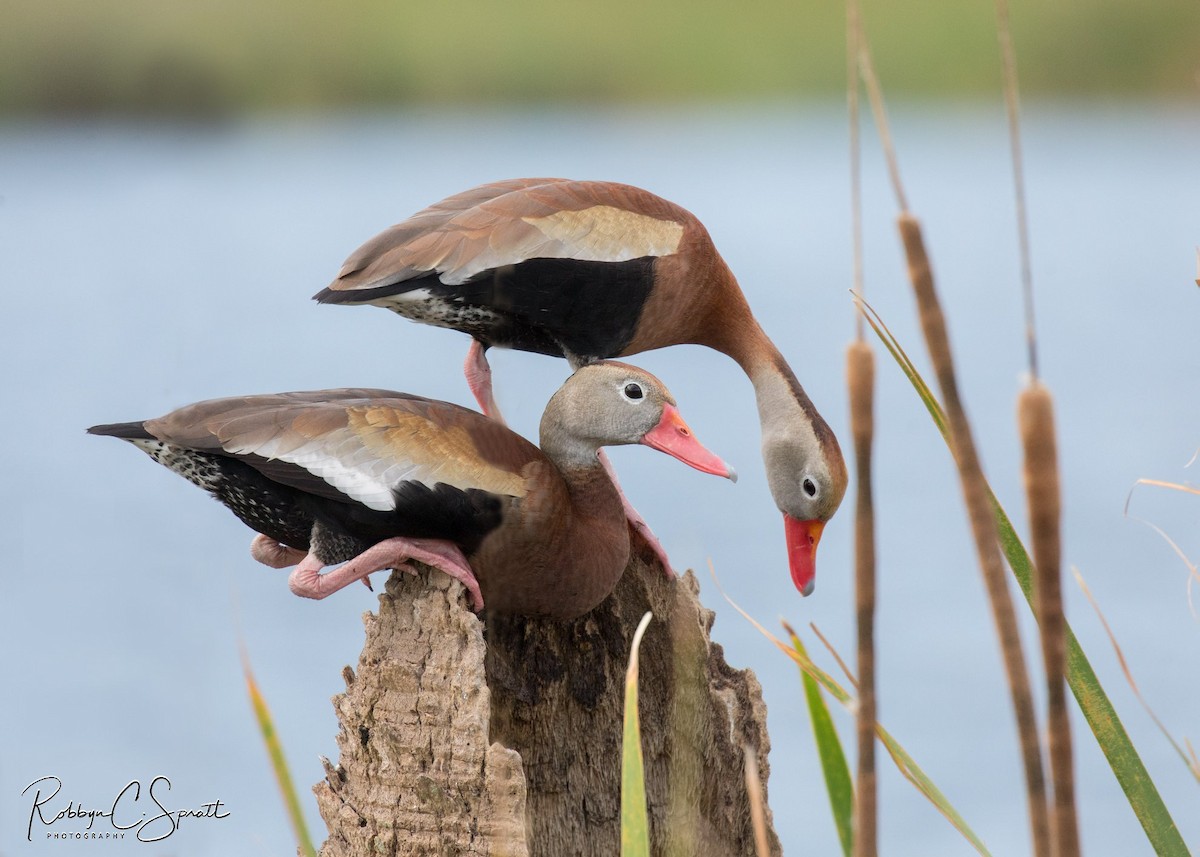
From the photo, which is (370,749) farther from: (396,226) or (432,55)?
(432,55)

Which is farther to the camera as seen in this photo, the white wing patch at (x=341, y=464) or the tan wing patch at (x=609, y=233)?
the tan wing patch at (x=609, y=233)

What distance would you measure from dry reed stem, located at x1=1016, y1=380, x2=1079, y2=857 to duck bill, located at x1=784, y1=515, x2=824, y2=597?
2295 mm

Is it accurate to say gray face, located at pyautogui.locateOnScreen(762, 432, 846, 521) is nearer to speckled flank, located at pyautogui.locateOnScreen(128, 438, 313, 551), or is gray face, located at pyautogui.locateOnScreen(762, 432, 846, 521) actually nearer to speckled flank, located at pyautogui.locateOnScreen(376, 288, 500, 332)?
speckled flank, located at pyautogui.locateOnScreen(376, 288, 500, 332)

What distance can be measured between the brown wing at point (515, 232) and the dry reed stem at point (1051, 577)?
2.24 m

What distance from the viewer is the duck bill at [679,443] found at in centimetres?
305

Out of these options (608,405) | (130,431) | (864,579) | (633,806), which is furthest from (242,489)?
(864,579)

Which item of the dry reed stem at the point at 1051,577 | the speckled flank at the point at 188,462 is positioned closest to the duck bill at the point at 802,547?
the speckled flank at the point at 188,462

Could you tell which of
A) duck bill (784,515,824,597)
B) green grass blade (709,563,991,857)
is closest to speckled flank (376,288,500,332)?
duck bill (784,515,824,597)

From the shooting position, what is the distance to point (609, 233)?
11.9 ft

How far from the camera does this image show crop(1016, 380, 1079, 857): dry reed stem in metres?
1.26

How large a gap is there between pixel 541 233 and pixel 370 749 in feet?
4.64

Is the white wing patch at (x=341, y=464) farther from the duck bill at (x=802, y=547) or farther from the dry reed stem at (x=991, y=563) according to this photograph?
the dry reed stem at (x=991, y=563)

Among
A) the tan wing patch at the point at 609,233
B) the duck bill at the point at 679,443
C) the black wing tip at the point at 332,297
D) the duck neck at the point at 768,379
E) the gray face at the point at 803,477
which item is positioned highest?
the tan wing patch at the point at 609,233

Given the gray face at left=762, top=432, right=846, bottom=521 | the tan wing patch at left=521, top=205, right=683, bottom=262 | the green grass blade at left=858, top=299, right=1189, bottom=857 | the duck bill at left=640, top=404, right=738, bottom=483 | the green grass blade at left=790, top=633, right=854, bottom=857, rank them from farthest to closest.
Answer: the gray face at left=762, top=432, right=846, bottom=521 < the tan wing patch at left=521, top=205, right=683, bottom=262 < the duck bill at left=640, top=404, right=738, bottom=483 < the green grass blade at left=790, top=633, right=854, bottom=857 < the green grass blade at left=858, top=299, right=1189, bottom=857
